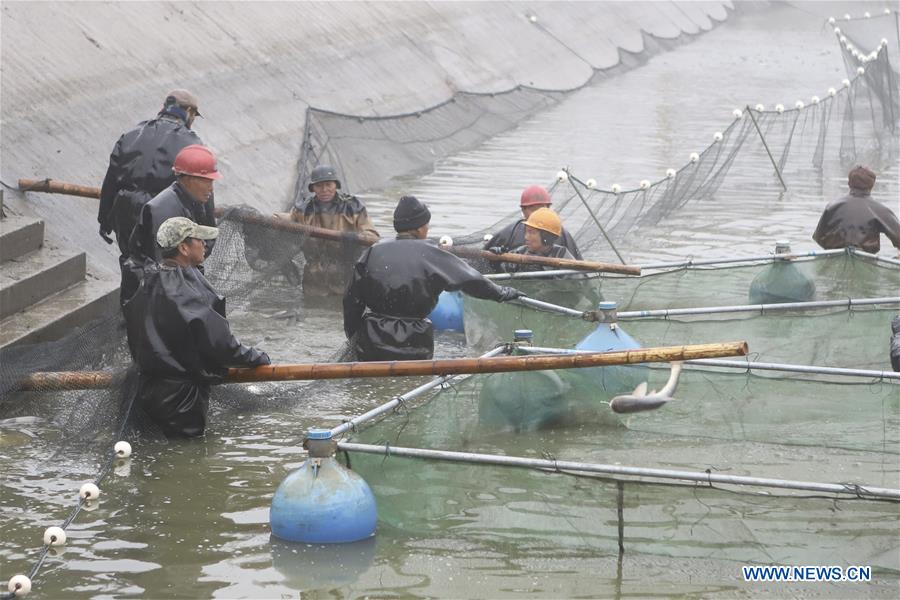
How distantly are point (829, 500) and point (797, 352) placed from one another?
13.1ft

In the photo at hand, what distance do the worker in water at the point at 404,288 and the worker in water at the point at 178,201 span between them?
124 cm

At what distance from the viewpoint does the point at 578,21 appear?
131 feet

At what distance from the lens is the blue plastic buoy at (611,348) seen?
28.3ft

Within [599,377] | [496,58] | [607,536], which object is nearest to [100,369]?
[599,377]

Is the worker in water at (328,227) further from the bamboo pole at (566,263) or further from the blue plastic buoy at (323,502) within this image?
the blue plastic buoy at (323,502)

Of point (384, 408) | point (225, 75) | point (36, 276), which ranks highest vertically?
point (225, 75)

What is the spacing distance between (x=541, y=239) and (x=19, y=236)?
416 centimetres

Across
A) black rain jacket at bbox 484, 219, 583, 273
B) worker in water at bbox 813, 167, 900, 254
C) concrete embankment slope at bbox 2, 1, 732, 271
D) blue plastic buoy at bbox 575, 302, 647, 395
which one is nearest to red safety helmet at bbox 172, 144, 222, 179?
blue plastic buoy at bbox 575, 302, 647, 395

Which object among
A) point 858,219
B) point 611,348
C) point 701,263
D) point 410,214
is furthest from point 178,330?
point 858,219

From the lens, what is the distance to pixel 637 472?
662 centimetres

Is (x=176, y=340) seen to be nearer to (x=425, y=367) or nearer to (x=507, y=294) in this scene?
(x=425, y=367)

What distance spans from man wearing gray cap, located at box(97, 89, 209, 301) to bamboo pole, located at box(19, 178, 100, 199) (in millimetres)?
1013

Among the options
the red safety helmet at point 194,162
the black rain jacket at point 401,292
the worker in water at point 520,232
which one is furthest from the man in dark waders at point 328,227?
the red safety helmet at point 194,162

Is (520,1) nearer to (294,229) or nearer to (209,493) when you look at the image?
(294,229)
